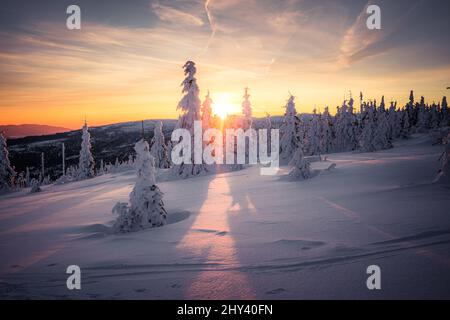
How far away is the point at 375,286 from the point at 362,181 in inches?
445

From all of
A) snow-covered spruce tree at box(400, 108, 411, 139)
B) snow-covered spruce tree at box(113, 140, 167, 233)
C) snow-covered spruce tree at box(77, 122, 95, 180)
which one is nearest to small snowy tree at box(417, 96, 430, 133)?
snow-covered spruce tree at box(400, 108, 411, 139)

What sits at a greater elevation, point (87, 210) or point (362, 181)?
point (362, 181)

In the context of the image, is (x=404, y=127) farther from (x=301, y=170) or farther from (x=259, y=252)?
(x=259, y=252)

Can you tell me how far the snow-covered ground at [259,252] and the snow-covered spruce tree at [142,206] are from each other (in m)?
0.72

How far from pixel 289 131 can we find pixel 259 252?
35094 mm

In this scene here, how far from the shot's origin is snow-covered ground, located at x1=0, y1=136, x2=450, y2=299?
14.8 feet

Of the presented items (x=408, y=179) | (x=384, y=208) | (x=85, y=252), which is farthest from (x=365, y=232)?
(x=408, y=179)

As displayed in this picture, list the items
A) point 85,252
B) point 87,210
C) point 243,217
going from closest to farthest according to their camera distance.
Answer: point 85,252
point 243,217
point 87,210

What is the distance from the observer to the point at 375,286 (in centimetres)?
420

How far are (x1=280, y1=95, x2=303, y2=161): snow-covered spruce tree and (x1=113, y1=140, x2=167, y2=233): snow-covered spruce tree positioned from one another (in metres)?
29.0

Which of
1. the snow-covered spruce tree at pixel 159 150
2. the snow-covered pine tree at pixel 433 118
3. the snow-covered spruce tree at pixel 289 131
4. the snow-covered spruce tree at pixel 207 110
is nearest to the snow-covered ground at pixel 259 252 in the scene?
the snow-covered spruce tree at pixel 207 110

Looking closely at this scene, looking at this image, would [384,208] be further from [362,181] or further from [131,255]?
[131,255]

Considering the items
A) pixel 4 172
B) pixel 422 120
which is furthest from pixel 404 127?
pixel 4 172

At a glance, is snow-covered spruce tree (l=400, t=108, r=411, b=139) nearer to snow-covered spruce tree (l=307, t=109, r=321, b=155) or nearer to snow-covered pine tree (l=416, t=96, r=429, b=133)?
snow-covered pine tree (l=416, t=96, r=429, b=133)
